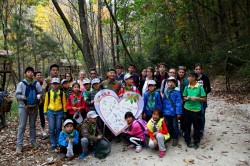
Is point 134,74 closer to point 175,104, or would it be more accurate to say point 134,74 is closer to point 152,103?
point 152,103

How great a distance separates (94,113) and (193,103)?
2300 mm

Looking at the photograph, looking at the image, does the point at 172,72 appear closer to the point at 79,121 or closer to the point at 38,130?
the point at 79,121

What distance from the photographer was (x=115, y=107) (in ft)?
17.6

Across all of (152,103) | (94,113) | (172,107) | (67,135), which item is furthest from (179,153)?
(67,135)

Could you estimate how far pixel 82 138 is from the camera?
15.7 ft

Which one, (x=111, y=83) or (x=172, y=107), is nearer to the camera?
(x=172, y=107)

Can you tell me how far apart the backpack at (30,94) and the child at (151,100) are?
2.70 meters

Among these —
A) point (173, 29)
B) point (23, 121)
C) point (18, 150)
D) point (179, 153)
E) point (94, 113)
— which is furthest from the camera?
point (173, 29)

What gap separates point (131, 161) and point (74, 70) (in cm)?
2536

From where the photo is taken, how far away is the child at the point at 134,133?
4969 millimetres

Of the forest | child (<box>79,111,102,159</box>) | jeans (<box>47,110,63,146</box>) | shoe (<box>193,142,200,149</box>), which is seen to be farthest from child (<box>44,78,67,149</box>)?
the forest

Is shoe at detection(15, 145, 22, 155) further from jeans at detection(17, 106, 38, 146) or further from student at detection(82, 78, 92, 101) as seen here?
student at detection(82, 78, 92, 101)

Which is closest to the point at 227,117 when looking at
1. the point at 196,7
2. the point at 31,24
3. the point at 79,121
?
the point at 79,121

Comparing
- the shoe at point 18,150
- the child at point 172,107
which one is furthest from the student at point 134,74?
the shoe at point 18,150
